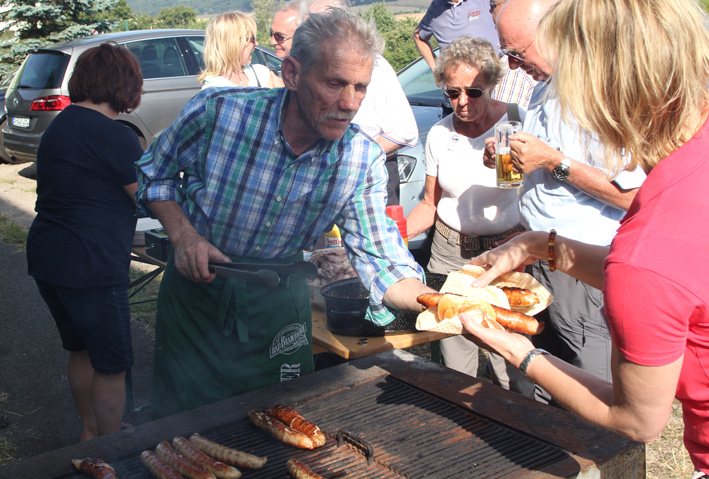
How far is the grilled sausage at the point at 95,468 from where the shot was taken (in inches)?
77.1

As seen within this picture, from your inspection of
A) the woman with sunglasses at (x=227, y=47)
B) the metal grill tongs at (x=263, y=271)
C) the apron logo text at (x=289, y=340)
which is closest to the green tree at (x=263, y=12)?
the woman with sunglasses at (x=227, y=47)

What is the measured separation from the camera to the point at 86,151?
3.39m

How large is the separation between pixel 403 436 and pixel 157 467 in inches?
33.3

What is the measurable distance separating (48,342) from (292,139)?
4249 millimetres

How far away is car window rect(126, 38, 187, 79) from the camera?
33.1ft

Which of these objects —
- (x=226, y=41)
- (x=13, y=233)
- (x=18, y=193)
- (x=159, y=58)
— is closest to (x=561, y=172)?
(x=226, y=41)

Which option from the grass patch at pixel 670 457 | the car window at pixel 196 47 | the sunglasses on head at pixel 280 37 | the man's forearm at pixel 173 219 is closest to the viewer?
the man's forearm at pixel 173 219

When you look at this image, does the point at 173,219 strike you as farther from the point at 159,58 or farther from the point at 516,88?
the point at 159,58

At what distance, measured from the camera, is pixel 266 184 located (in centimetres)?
262

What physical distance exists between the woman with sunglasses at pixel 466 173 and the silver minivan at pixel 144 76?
713 cm

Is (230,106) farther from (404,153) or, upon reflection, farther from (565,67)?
(404,153)

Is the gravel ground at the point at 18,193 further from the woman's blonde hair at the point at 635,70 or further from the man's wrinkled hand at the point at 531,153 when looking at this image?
the woman's blonde hair at the point at 635,70

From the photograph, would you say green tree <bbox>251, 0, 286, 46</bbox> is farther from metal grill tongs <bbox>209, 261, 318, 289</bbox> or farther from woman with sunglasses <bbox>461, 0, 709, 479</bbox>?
woman with sunglasses <bbox>461, 0, 709, 479</bbox>

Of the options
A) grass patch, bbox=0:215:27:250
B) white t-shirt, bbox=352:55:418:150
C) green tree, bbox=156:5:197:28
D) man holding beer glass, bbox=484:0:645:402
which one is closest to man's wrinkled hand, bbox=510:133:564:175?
man holding beer glass, bbox=484:0:645:402
